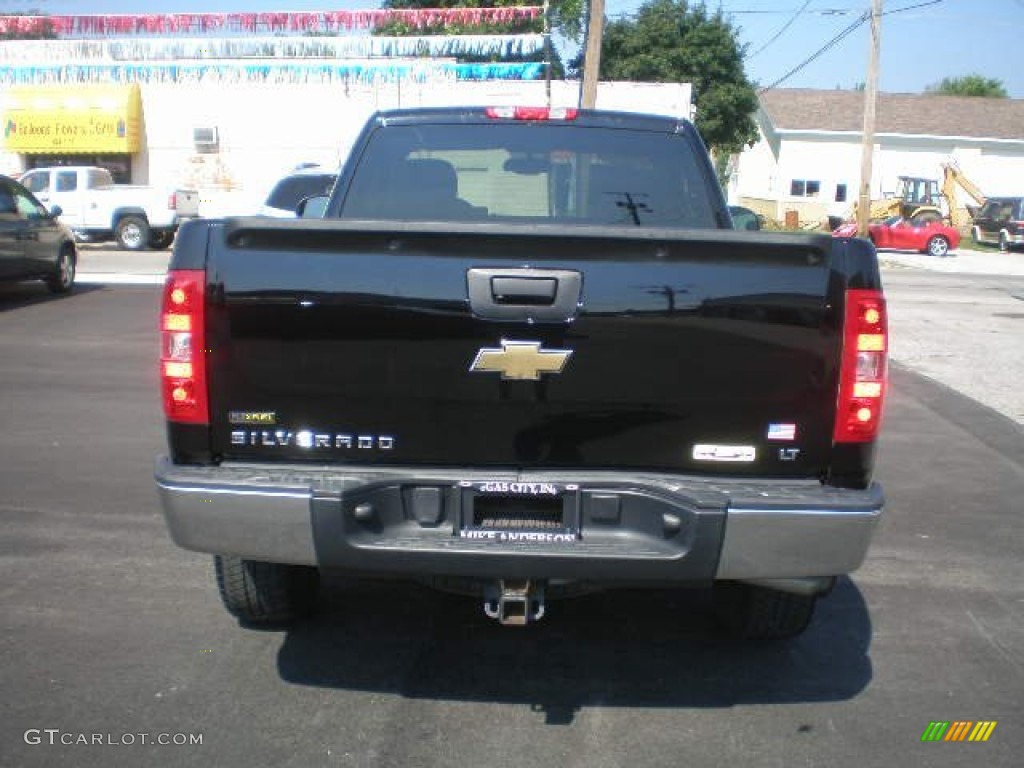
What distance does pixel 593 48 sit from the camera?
2181cm

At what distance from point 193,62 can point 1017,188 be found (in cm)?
3606

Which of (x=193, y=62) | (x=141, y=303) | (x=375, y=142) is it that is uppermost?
(x=193, y=62)

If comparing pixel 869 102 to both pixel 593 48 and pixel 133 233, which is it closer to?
pixel 593 48

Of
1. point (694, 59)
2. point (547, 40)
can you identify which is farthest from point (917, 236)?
point (694, 59)

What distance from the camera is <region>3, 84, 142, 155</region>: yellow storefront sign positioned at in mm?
30500

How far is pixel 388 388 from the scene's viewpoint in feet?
11.1

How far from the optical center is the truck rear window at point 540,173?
16.5ft

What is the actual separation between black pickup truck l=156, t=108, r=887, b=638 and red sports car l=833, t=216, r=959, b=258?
Result: 31.0 m

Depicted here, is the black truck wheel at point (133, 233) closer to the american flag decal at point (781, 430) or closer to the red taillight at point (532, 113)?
the red taillight at point (532, 113)

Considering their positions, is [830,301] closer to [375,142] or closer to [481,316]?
[481,316]

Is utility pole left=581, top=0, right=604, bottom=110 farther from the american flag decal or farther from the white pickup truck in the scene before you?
the american flag decal

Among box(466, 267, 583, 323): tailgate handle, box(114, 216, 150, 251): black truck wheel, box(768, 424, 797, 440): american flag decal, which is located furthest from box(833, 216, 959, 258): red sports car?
box(466, 267, 583, 323): tailgate handle

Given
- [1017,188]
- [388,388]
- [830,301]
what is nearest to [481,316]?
[388,388]

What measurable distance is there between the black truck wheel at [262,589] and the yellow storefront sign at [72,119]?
2899 centimetres
